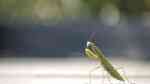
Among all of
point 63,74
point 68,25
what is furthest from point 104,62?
point 68,25

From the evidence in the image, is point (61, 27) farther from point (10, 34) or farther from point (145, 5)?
point (145, 5)

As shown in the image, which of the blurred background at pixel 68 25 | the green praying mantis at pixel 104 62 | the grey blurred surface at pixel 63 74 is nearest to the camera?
the green praying mantis at pixel 104 62

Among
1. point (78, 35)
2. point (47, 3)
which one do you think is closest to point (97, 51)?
point (78, 35)

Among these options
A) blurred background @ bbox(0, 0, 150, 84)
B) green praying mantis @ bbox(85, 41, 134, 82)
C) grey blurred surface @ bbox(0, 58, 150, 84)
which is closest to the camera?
green praying mantis @ bbox(85, 41, 134, 82)

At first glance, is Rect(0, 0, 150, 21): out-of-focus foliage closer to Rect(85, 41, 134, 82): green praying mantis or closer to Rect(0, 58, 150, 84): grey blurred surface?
Rect(0, 58, 150, 84): grey blurred surface

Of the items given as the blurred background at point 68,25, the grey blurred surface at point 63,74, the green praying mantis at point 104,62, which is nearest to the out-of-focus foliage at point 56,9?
the blurred background at point 68,25

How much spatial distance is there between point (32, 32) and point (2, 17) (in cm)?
31

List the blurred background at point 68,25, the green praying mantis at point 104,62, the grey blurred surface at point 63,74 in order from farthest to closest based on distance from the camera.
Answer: the blurred background at point 68,25 < the grey blurred surface at point 63,74 < the green praying mantis at point 104,62

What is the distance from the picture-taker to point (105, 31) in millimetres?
3027

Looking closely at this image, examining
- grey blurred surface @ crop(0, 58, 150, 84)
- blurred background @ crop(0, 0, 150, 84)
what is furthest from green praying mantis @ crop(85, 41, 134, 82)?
blurred background @ crop(0, 0, 150, 84)

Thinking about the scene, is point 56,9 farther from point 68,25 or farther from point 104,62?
point 104,62

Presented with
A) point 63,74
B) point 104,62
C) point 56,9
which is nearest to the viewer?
point 104,62

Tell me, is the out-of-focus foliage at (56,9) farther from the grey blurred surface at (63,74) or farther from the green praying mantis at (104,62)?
the green praying mantis at (104,62)

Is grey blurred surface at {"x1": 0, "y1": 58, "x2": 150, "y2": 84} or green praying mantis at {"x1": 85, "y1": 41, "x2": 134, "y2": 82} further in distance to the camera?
grey blurred surface at {"x1": 0, "y1": 58, "x2": 150, "y2": 84}
